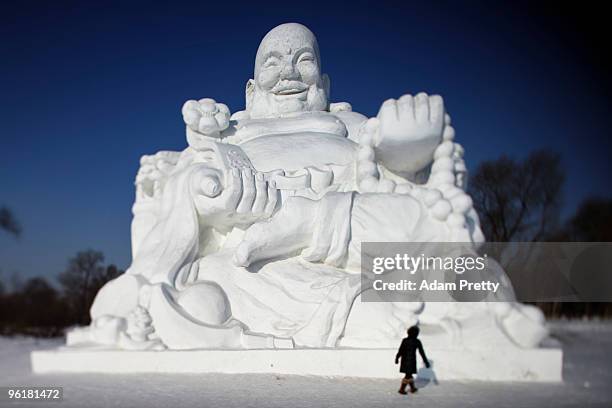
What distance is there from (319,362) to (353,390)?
1.16 ft

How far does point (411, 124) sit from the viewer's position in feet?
10.2

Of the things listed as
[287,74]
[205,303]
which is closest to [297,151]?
[287,74]

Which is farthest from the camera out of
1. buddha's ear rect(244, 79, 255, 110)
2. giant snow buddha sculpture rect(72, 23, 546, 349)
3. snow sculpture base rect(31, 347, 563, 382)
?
buddha's ear rect(244, 79, 255, 110)

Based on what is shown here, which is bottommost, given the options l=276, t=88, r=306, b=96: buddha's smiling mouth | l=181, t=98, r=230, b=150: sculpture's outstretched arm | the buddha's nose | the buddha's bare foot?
the buddha's bare foot

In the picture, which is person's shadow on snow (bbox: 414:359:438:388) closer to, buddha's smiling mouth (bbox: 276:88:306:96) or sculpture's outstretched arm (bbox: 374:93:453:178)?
sculpture's outstretched arm (bbox: 374:93:453:178)

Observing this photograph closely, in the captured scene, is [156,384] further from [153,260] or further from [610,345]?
[610,345]

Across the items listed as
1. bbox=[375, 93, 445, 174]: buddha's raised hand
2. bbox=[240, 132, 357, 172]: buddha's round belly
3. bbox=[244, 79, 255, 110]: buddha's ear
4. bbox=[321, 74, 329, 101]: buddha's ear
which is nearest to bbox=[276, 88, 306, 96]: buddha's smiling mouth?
bbox=[321, 74, 329, 101]: buddha's ear

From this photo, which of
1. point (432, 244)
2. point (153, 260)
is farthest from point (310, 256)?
point (153, 260)

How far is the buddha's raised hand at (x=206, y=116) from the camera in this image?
3875 millimetres

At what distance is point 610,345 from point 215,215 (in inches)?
88.6

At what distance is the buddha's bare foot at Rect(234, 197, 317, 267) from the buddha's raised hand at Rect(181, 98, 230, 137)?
106 centimetres

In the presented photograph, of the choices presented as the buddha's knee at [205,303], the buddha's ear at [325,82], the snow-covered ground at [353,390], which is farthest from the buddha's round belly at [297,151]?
the snow-covered ground at [353,390]

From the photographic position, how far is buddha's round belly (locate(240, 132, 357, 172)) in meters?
3.76

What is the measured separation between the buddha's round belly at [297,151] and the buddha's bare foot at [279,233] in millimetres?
601
